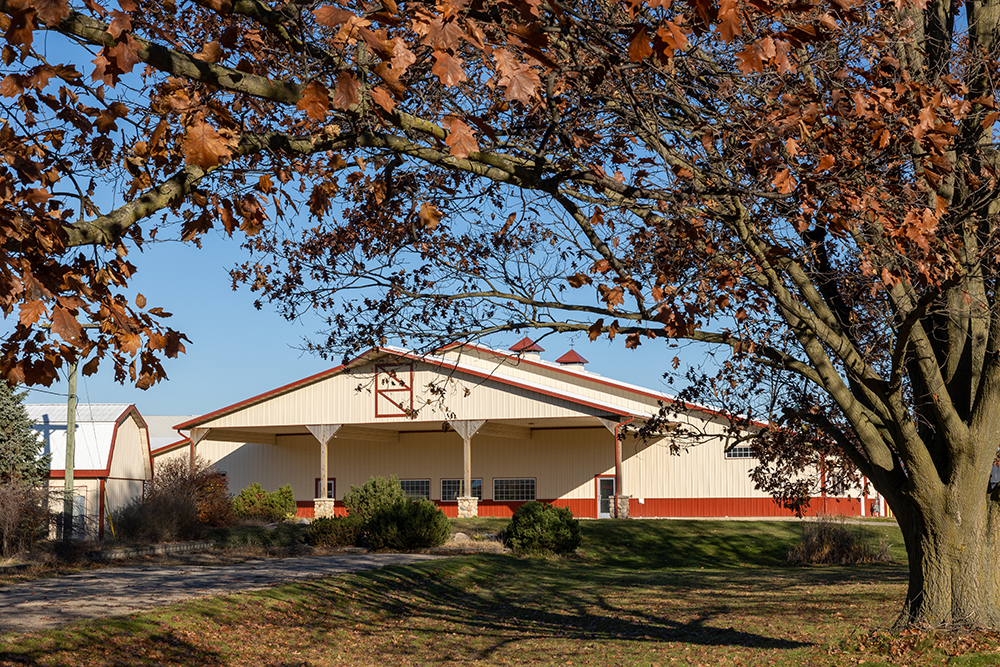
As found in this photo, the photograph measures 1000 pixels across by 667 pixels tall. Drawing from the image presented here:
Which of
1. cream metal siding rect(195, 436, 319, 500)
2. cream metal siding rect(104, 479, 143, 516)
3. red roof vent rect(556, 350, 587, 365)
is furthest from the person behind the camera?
red roof vent rect(556, 350, 587, 365)

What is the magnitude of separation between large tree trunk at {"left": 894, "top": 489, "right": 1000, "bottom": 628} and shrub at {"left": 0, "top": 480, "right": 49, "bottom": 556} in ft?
54.7

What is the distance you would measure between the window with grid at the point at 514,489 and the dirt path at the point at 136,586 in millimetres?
18193

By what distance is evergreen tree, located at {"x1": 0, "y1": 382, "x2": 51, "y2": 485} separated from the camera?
21.6 metres

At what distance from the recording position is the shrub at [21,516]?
1836 centimetres

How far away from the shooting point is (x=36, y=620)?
10359mm

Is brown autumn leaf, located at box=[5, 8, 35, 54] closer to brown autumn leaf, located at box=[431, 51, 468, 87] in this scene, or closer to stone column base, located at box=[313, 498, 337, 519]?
brown autumn leaf, located at box=[431, 51, 468, 87]

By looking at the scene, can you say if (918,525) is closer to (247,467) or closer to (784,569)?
(784,569)

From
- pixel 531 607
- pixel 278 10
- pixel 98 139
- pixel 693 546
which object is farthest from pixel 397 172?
pixel 693 546

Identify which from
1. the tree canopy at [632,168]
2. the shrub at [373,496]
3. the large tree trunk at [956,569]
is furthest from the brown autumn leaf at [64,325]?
the shrub at [373,496]

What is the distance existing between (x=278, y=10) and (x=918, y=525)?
7825mm

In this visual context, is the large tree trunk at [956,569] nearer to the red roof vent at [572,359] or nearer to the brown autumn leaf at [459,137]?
the brown autumn leaf at [459,137]

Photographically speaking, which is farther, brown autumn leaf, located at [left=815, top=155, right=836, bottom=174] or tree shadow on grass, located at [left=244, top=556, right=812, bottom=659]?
tree shadow on grass, located at [left=244, top=556, right=812, bottom=659]

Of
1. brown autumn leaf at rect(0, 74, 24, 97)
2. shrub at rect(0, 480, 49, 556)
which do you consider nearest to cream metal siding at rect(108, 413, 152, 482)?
shrub at rect(0, 480, 49, 556)

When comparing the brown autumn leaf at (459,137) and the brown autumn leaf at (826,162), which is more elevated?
the brown autumn leaf at (826,162)
